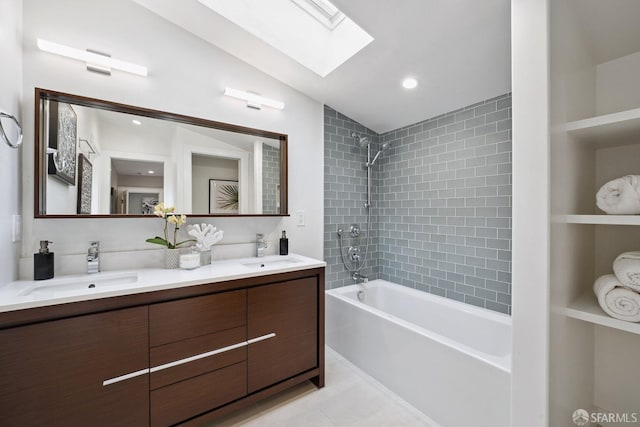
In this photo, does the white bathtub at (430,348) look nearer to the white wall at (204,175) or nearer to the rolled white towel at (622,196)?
the rolled white towel at (622,196)

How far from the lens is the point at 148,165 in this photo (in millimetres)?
1807

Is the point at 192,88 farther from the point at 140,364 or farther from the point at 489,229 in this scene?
the point at 489,229

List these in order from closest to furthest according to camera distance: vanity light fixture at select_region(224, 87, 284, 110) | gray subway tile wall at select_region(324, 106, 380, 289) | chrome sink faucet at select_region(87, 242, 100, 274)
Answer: chrome sink faucet at select_region(87, 242, 100, 274) < vanity light fixture at select_region(224, 87, 284, 110) < gray subway tile wall at select_region(324, 106, 380, 289)

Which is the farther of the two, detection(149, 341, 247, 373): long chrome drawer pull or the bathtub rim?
the bathtub rim

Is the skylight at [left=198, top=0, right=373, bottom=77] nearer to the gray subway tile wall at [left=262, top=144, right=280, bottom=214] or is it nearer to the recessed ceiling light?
the recessed ceiling light

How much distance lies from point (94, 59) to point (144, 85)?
0.27 meters

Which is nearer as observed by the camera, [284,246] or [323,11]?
[323,11]

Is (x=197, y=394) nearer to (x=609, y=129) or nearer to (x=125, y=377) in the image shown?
(x=125, y=377)

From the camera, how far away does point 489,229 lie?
221 cm

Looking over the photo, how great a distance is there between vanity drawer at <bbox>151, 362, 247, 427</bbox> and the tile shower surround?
1336 mm

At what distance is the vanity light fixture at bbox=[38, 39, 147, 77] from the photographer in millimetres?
1518

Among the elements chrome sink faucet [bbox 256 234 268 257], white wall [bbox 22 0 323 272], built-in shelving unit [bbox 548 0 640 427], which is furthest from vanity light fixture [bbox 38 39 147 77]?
built-in shelving unit [bbox 548 0 640 427]

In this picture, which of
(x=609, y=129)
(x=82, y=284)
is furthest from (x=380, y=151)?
(x=82, y=284)

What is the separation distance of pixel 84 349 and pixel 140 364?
25 cm
